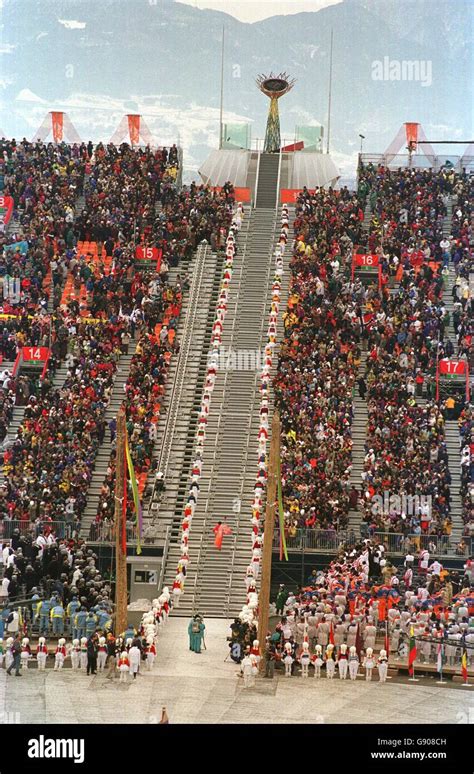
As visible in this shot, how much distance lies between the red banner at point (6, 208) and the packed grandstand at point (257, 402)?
0.51 metres

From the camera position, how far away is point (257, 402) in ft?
248

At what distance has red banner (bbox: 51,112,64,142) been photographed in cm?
9456

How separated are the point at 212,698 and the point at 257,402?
67.8 ft

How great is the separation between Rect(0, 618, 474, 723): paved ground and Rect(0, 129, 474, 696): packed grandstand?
1071 mm

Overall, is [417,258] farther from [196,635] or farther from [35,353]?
[196,635]

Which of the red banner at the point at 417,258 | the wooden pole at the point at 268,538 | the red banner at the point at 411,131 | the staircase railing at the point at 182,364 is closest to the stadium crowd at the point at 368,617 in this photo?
the wooden pole at the point at 268,538

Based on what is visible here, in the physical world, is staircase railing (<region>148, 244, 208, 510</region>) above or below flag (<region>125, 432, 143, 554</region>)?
above

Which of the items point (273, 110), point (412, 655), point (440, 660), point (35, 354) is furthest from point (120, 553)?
point (273, 110)

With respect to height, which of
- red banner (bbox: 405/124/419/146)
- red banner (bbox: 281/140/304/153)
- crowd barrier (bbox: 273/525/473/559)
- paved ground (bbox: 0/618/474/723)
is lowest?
paved ground (bbox: 0/618/474/723)

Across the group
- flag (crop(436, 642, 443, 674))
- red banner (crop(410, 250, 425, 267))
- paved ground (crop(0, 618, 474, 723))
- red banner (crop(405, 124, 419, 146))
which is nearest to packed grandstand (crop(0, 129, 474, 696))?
red banner (crop(410, 250, 425, 267))

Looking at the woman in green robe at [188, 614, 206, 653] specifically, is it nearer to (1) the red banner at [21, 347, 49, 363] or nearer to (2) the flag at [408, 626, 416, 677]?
(2) the flag at [408, 626, 416, 677]

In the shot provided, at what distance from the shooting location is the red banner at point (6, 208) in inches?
3378
